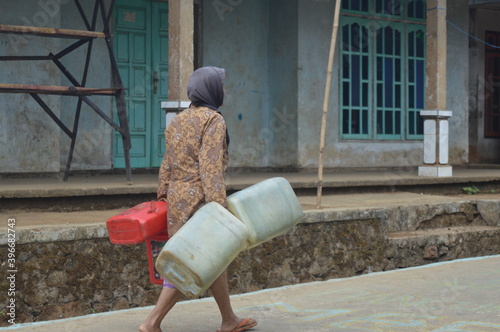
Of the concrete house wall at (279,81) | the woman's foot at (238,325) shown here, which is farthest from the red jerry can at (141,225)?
the concrete house wall at (279,81)

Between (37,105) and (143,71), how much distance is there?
5.14 ft

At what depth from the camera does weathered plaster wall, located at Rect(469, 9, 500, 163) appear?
547 inches

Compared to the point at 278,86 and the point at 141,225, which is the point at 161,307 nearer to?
the point at 141,225

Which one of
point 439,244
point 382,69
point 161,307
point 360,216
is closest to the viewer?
point 161,307

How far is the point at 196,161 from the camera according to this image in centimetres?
423

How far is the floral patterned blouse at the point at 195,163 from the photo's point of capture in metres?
4.12

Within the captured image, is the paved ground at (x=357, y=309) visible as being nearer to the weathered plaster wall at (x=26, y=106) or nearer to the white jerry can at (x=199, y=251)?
the white jerry can at (x=199, y=251)

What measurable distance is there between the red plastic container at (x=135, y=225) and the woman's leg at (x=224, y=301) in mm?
409

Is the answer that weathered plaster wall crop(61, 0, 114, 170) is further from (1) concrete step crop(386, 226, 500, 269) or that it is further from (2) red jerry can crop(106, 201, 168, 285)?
(2) red jerry can crop(106, 201, 168, 285)

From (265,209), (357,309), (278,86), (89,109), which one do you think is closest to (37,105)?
(89,109)

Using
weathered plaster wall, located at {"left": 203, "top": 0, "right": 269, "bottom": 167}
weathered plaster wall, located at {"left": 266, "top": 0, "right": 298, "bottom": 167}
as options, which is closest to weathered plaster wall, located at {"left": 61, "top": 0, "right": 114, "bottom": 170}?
weathered plaster wall, located at {"left": 203, "top": 0, "right": 269, "bottom": 167}

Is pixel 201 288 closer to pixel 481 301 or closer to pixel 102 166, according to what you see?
pixel 481 301

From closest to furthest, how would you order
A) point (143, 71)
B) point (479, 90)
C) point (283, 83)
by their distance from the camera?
point (143, 71) < point (283, 83) < point (479, 90)

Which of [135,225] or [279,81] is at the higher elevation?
[279,81]
